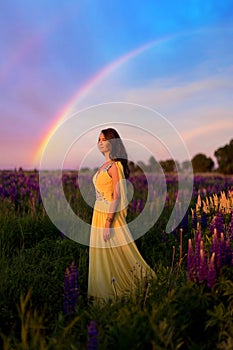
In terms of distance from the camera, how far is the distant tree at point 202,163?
40.4 meters

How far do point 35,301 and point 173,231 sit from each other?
297 centimetres

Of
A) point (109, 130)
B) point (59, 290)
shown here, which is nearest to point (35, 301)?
point (59, 290)

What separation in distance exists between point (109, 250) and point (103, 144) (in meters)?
1.32

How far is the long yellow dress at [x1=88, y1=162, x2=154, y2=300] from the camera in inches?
204

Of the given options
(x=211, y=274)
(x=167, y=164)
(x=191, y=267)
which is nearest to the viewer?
(x=211, y=274)

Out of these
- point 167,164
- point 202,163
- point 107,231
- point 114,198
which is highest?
point 202,163

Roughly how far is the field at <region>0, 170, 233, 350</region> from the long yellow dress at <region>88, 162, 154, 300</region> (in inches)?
11.3

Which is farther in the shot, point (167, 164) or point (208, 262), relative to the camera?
point (167, 164)

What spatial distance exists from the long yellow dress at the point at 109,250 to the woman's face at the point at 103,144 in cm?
22

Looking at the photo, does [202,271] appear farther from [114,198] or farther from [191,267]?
[114,198]

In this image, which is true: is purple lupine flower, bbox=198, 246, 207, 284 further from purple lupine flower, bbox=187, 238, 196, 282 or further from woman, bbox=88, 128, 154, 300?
woman, bbox=88, 128, 154, 300

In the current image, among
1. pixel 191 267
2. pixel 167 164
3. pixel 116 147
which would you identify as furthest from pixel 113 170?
pixel 167 164

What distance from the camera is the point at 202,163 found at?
133 ft

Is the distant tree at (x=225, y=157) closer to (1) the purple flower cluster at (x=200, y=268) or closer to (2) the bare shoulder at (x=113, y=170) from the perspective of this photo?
(2) the bare shoulder at (x=113, y=170)
